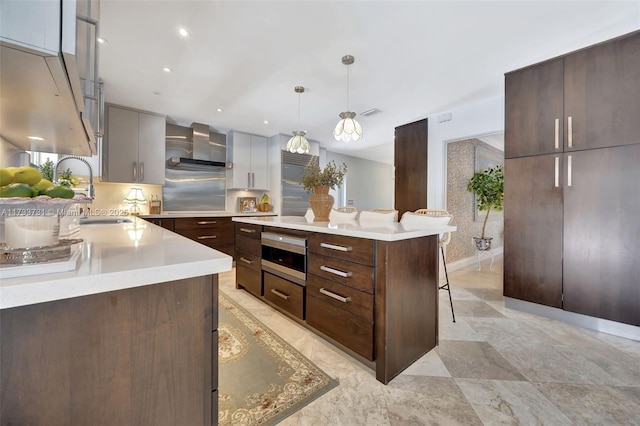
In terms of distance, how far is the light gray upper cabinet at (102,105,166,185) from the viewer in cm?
360

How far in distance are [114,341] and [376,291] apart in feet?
3.96

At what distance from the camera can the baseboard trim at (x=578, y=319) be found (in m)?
2.05

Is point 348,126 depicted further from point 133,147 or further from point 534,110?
point 133,147

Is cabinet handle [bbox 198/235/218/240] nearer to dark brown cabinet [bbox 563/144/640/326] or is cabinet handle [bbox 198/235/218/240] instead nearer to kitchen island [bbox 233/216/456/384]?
kitchen island [bbox 233/216/456/384]

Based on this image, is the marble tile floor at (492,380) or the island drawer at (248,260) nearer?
the marble tile floor at (492,380)

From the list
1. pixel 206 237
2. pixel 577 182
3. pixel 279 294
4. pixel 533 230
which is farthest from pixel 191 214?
pixel 577 182

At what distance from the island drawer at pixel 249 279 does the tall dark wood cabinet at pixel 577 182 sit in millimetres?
2578

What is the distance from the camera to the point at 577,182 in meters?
2.27

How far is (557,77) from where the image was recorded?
238cm

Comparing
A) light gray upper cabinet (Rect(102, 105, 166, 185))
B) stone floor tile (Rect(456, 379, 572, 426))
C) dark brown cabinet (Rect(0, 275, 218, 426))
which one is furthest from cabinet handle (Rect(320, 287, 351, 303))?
light gray upper cabinet (Rect(102, 105, 166, 185))

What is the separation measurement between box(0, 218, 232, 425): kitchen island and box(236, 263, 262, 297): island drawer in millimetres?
1905

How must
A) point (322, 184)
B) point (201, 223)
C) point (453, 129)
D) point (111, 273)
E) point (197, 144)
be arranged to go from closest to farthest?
point (111, 273) → point (322, 184) → point (453, 129) → point (201, 223) → point (197, 144)

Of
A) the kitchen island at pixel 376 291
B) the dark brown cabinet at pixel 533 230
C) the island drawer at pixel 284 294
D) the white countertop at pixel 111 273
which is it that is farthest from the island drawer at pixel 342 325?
the dark brown cabinet at pixel 533 230

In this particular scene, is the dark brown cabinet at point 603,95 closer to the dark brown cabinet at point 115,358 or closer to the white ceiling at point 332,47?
the white ceiling at point 332,47
